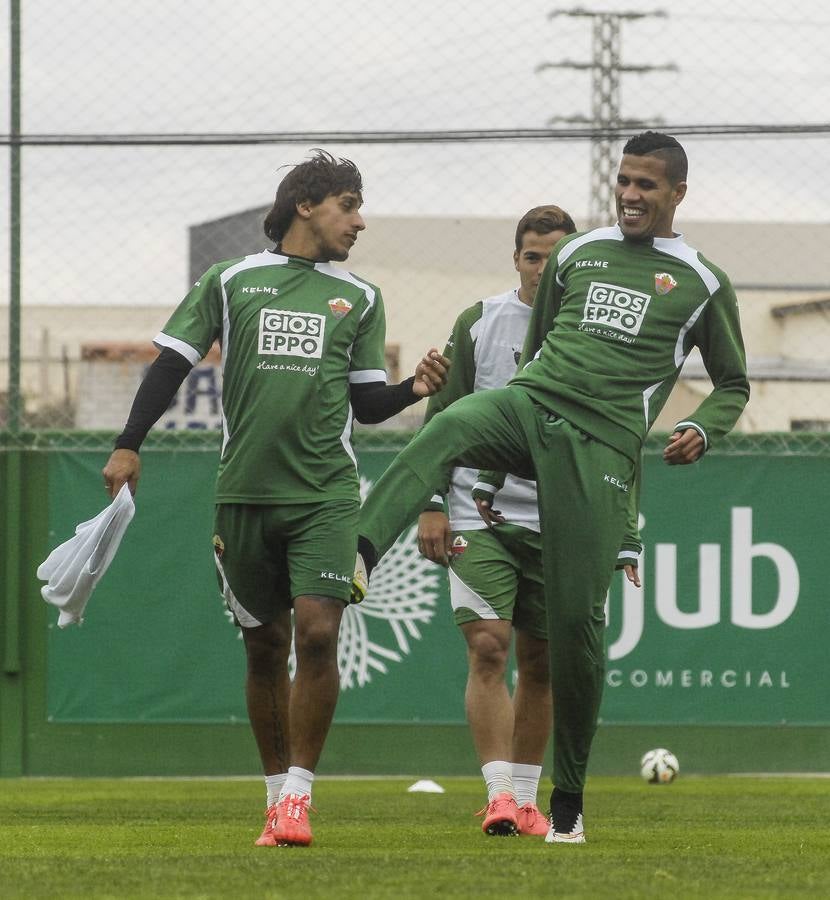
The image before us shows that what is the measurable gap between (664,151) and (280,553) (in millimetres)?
1634

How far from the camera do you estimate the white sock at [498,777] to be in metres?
5.74

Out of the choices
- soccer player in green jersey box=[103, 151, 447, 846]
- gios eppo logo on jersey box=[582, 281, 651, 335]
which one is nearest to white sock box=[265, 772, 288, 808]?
soccer player in green jersey box=[103, 151, 447, 846]

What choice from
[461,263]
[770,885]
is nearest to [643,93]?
[461,263]

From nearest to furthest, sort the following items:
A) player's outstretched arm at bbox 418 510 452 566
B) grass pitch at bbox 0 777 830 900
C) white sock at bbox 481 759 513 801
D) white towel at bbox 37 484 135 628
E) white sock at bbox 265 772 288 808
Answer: grass pitch at bbox 0 777 830 900 < white towel at bbox 37 484 135 628 < white sock at bbox 265 772 288 808 < white sock at bbox 481 759 513 801 < player's outstretched arm at bbox 418 510 452 566

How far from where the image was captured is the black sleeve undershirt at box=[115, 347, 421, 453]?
17.3 feet

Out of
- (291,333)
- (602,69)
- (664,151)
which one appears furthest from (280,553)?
(602,69)

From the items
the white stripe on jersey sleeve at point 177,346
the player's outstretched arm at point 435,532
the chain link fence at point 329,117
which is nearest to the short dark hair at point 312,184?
the white stripe on jersey sleeve at point 177,346

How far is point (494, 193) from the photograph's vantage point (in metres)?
9.02

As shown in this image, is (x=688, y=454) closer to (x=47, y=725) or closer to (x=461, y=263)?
(x=47, y=725)

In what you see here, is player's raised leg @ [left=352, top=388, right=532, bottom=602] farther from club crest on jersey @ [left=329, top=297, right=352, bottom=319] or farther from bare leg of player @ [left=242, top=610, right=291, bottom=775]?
bare leg of player @ [left=242, top=610, right=291, bottom=775]

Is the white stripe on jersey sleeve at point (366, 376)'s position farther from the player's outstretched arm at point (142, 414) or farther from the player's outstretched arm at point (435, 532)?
the player's outstretched arm at point (435, 532)

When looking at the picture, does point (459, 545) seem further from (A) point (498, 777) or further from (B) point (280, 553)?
(B) point (280, 553)

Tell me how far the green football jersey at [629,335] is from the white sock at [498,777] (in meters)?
1.31

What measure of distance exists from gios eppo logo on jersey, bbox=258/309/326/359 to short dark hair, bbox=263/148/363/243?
0.36 m
